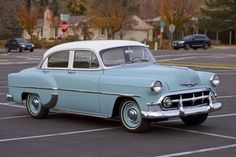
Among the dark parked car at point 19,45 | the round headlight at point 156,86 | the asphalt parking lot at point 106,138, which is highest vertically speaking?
the round headlight at point 156,86

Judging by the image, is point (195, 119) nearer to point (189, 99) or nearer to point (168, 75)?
point (189, 99)

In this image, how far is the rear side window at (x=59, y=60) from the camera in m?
12.4

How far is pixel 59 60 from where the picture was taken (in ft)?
41.4

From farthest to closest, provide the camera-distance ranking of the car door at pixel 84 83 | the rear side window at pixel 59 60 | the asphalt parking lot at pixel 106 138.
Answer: the rear side window at pixel 59 60 < the car door at pixel 84 83 < the asphalt parking lot at pixel 106 138

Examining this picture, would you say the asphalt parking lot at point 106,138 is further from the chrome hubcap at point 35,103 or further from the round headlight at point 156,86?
the round headlight at point 156,86

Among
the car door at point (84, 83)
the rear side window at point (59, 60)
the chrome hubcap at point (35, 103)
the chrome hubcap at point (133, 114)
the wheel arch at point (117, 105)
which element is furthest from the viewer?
the chrome hubcap at point (35, 103)

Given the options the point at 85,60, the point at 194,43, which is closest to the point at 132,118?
the point at 85,60

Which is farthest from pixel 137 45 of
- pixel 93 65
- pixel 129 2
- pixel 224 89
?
pixel 129 2

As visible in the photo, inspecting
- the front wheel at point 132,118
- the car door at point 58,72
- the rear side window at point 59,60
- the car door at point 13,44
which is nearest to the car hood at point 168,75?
the front wheel at point 132,118

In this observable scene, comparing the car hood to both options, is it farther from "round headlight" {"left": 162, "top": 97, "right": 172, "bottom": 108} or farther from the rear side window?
the rear side window

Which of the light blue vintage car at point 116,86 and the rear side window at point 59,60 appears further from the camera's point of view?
the rear side window at point 59,60

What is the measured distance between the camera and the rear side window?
12406mm

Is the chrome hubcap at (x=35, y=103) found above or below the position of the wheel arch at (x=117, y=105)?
below

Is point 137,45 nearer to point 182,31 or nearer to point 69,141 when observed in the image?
point 69,141
